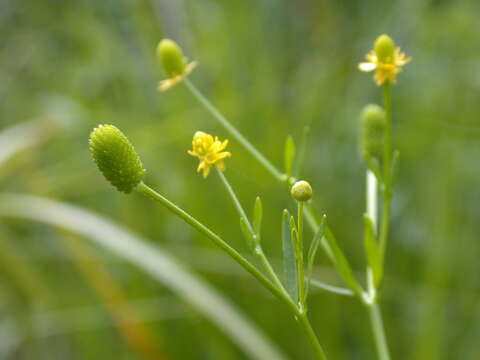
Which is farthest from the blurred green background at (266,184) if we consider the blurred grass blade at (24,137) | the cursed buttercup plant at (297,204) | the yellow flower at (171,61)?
the cursed buttercup plant at (297,204)

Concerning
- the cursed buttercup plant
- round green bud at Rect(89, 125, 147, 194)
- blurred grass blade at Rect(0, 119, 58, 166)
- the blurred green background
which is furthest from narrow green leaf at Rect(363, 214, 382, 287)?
blurred grass blade at Rect(0, 119, 58, 166)

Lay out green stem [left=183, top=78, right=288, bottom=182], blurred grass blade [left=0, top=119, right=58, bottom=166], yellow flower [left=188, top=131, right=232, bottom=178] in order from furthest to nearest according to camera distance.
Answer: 1. blurred grass blade [left=0, top=119, right=58, bottom=166]
2. green stem [left=183, top=78, right=288, bottom=182]
3. yellow flower [left=188, top=131, right=232, bottom=178]

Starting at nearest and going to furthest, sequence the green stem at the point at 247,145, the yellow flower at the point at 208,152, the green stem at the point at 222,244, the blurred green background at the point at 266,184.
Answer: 1. the green stem at the point at 222,244
2. the yellow flower at the point at 208,152
3. the green stem at the point at 247,145
4. the blurred green background at the point at 266,184

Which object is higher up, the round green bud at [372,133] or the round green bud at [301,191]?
the round green bud at [301,191]

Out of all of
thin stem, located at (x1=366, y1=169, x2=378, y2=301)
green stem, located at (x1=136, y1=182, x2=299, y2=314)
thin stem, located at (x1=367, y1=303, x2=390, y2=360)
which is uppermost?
green stem, located at (x1=136, y1=182, x2=299, y2=314)

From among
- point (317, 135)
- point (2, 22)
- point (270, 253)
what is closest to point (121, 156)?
point (270, 253)

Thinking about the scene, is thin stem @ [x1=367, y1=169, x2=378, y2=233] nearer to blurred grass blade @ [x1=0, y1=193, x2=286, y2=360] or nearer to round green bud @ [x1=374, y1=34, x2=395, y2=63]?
round green bud @ [x1=374, y1=34, x2=395, y2=63]

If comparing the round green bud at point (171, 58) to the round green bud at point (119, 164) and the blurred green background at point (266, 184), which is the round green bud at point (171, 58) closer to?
the round green bud at point (119, 164)

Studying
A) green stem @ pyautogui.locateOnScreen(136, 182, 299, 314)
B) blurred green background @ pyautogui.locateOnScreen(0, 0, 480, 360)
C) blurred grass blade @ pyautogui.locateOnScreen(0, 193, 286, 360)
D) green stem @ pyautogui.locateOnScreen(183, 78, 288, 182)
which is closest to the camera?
green stem @ pyautogui.locateOnScreen(136, 182, 299, 314)
